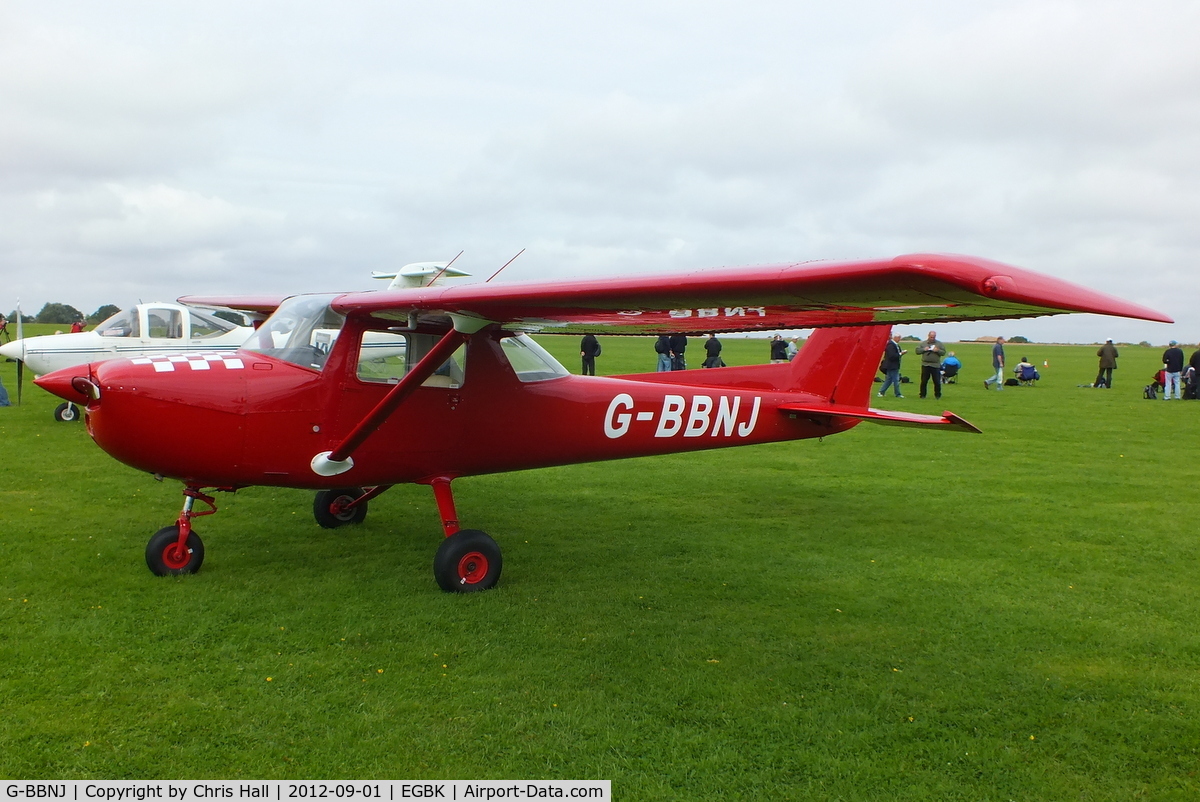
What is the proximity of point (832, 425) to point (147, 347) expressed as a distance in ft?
39.8

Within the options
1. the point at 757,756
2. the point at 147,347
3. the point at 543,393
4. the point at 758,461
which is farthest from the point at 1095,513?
the point at 147,347

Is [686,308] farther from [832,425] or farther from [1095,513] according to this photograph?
[1095,513]

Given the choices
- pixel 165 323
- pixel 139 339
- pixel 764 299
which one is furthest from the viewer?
pixel 165 323

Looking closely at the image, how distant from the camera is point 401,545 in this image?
7.25 metres

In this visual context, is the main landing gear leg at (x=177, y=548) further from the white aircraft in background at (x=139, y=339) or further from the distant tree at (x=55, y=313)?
the distant tree at (x=55, y=313)

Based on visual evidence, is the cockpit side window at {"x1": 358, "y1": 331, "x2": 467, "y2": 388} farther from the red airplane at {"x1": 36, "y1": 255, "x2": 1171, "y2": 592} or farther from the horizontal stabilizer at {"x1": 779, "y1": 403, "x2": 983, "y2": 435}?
the horizontal stabilizer at {"x1": 779, "y1": 403, "x2": 983, "y2": 435}

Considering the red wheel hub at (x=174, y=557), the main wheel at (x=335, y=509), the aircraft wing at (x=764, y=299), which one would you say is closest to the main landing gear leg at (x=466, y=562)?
the aircraft wing at (x=764, y=299)

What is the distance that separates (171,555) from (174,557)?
0.09ft

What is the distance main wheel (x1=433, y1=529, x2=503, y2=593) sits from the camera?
19.4ft

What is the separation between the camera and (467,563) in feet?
19.8

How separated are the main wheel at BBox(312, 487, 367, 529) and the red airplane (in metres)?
Result: 0.03

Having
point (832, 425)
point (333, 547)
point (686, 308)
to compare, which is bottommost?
point (333, 547)

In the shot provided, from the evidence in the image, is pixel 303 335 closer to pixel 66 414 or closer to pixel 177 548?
pixel 177 548

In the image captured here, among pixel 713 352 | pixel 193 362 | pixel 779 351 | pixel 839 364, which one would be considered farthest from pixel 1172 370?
pixel 193 362
